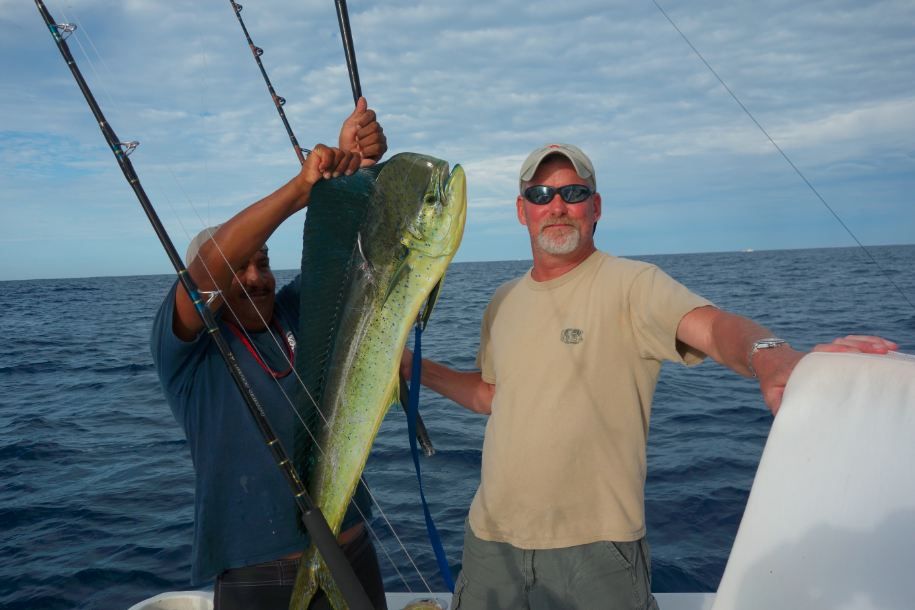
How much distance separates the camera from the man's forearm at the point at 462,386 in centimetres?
256

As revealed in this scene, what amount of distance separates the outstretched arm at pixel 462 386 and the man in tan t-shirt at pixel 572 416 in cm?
27

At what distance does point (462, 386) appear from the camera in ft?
8.50

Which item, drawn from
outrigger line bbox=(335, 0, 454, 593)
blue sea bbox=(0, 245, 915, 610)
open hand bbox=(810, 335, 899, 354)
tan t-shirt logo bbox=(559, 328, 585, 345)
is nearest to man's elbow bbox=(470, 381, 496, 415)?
outrigger line bbox=(335, 0, 454, 593)

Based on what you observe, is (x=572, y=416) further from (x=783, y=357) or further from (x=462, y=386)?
(x=783, y=357)

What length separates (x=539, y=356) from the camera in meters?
2.14

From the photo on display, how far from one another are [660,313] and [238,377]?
134 centimetres

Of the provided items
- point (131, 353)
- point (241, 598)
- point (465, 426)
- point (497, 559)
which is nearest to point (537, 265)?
point (497, 559)

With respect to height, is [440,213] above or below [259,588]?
above

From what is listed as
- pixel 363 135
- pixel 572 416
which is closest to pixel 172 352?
pixel 363 135

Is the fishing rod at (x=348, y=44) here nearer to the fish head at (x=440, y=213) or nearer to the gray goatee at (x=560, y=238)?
the fish head at (x=440, y=213)

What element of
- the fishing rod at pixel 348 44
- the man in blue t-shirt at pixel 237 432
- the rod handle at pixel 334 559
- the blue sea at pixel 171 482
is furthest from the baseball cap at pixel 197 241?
the blue sea at pixel 171 482

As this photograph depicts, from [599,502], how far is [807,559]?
98 centimetres

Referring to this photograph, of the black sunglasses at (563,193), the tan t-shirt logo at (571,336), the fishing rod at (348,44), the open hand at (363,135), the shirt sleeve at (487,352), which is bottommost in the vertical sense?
the shirt sleeve at (487,352)

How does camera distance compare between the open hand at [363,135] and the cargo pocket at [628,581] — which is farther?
the cargo pocket at [628,581]
